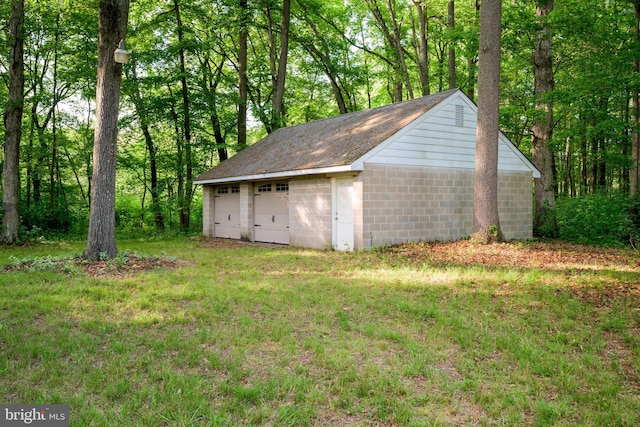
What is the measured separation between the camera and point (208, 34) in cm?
2219

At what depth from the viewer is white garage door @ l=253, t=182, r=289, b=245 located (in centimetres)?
1475

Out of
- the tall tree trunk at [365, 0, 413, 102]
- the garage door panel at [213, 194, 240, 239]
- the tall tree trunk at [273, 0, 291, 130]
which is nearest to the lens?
the garage door panel at [213, 194, 240, 239]

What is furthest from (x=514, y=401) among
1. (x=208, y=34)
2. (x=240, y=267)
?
(x=208, y=34)

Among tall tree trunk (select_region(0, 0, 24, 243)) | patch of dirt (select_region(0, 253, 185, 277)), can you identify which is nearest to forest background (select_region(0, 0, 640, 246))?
tall tree trunk (select_region(0, 0, 24, 243))

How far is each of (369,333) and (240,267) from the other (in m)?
5.16

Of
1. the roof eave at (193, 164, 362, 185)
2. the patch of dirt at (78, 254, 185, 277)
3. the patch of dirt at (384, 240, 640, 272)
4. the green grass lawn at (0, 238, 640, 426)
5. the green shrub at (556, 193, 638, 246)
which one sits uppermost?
the roof eave at (193, 164, 362, 185)

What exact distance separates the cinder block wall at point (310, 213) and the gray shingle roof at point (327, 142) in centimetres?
71

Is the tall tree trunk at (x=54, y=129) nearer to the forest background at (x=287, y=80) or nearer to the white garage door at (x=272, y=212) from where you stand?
the forest background at (x=287, y=80)

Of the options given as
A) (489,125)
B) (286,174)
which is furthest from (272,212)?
(489,125)

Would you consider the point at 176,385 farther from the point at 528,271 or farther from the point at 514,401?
the point at 528,271

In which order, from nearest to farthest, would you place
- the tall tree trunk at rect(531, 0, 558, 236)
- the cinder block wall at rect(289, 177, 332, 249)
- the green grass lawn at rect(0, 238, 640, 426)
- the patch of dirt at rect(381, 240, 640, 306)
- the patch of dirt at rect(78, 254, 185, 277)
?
the green grass lawn at rect(0, 238, 640, 426) → the patch of dirt at rect(381, 240, 640, 306) → the patch of dirt at rect(78, 254, 185, 277) → the cinder block wall at rect(289, 177, 332, 249) → the tall tree trunk at rect(531, 0, 558, 236)

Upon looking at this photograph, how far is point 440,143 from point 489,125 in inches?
89.1

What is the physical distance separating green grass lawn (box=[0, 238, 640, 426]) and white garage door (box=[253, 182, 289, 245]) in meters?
6.98

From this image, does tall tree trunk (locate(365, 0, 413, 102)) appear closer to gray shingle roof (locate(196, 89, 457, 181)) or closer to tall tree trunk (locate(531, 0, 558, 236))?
gray shingle roof (locate(196, 89, 457, 181))
